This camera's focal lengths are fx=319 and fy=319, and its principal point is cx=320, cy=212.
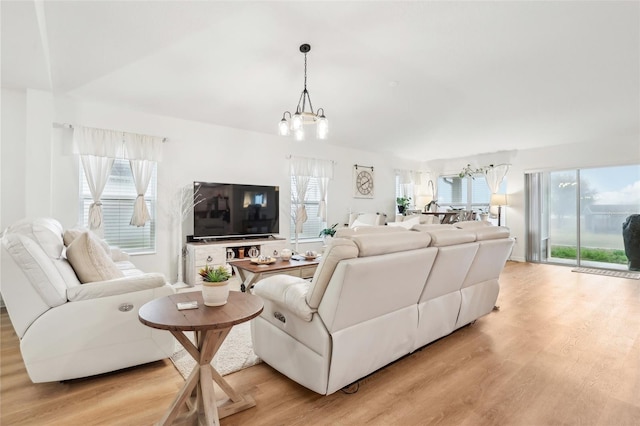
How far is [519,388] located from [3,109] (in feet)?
18.8

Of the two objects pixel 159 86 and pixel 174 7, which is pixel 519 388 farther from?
pixel 159 86

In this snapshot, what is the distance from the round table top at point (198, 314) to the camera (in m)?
1.50

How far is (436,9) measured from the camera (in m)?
3.08

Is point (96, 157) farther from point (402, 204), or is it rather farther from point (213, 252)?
point (402, 204)

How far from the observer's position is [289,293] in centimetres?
203

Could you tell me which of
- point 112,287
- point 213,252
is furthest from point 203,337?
point 213,252

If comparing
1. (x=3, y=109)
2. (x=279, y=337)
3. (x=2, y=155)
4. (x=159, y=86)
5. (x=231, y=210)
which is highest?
(x=159, y=86)

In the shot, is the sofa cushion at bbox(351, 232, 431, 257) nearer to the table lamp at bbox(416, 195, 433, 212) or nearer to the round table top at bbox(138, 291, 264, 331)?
the round table top at bbox(138, 291, 264, 331)

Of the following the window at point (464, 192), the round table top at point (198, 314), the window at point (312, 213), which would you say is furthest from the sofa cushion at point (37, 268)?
the window at point (464, 192)

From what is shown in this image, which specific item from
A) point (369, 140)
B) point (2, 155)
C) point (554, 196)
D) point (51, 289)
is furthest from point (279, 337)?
point (554, 196)

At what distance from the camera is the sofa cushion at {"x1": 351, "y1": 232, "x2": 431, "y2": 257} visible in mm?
1905

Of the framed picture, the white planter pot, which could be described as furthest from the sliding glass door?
the white planter pot

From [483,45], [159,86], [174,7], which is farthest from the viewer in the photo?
[159,86]

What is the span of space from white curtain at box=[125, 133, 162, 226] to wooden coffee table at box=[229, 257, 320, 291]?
1677mm
